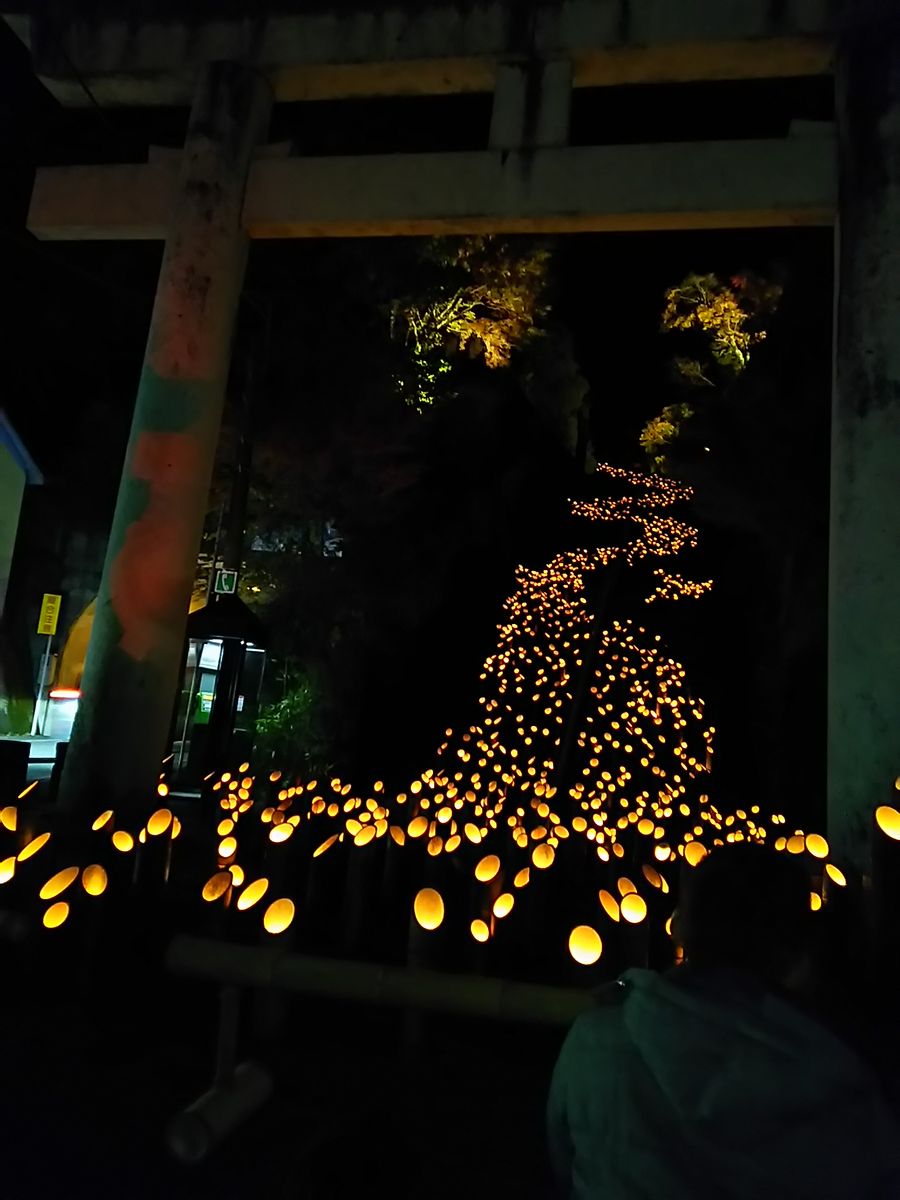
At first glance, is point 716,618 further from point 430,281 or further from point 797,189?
point 797,189

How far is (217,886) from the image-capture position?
312 centimetres

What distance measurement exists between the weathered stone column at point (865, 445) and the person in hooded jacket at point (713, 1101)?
3.21 m

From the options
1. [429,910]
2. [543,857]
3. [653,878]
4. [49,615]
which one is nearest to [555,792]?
[543,857]

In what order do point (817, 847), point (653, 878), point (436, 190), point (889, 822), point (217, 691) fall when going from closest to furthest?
1. point (889, 822)
2. point (653, 878)
3. point (817, 847)
4. point (436, 190)
5. point (217, 691)

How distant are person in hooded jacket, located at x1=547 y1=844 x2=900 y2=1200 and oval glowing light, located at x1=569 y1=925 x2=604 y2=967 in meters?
1.48

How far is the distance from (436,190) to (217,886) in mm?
4959

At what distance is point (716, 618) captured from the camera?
13.2 m

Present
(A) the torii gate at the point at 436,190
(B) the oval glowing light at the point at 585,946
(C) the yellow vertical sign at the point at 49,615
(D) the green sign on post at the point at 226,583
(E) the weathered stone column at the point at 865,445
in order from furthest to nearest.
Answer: (C) the yellow vertical sign at the point at 49,615 < (D) the green sign on post at the point at 226,583 < (A) the torii gate at the point at 436,190 < (E) the weathered stone column at the point at 865,445 < (B) the oval glowing light at the point at 585,946

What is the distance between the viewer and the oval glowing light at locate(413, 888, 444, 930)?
313 cm

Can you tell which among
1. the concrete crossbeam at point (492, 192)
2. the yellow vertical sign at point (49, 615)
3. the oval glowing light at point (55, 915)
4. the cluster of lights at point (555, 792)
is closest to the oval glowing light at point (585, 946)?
the cluster of lights at point (555, 792)

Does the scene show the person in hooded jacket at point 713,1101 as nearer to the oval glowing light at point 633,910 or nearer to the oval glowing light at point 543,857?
the oval glowing light at point 633,910

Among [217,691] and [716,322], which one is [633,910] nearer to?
[217,691]

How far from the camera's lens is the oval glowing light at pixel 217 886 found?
3.09 meters

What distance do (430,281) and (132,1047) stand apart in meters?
9.58
